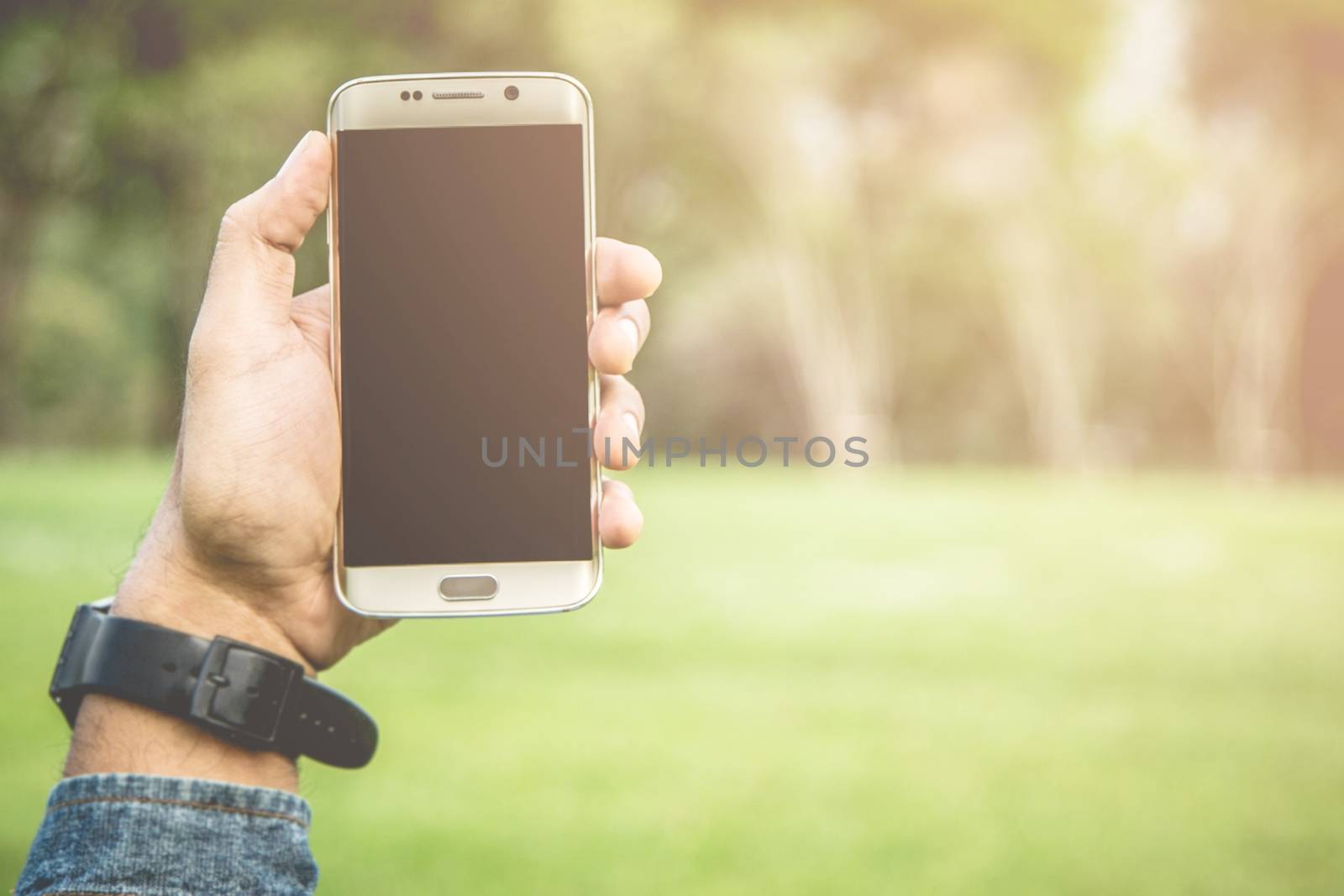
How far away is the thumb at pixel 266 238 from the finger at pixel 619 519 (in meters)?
0.58

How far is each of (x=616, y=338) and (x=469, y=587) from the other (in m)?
0.45

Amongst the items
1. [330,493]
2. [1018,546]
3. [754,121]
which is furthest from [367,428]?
[754,121]

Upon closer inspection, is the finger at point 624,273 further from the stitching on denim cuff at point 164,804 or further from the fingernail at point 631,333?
the stitching on denim cuff at point 164,804

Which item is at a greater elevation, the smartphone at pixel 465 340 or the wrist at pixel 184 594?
the smartphone at pixel 465 340

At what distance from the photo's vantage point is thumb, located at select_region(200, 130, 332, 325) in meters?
1.58

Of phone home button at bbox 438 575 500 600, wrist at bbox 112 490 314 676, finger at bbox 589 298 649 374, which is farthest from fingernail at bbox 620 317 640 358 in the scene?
wrist at bbox 112 490 314 676

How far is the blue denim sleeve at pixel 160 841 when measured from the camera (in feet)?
3.92

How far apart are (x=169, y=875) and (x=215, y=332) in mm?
747

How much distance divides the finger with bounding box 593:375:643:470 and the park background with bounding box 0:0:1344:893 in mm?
716

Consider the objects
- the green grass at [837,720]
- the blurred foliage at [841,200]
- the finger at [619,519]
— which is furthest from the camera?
the blurred foliage at [841,200]

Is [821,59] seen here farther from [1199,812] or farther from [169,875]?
[169,875]

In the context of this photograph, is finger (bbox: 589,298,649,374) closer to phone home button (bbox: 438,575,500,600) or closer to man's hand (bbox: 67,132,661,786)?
man's hand (bbox: 67,132,661,786)

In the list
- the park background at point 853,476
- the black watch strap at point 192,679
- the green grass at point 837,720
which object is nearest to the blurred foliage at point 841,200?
the park background at point 853,476

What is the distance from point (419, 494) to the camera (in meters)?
1.73
